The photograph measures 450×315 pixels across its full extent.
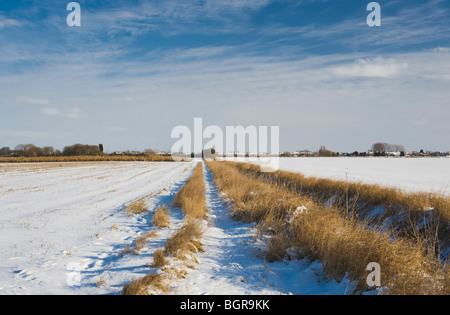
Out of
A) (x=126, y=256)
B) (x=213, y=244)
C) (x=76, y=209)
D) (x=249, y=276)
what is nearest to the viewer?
(x=249, y=276)

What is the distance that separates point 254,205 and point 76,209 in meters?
6.79

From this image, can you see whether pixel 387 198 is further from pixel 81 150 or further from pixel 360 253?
pixel 81 150

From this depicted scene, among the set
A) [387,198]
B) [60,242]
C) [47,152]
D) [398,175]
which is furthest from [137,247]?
[47,152]

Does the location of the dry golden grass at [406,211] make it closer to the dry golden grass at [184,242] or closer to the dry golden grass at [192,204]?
the dry golden grass at [184,242]

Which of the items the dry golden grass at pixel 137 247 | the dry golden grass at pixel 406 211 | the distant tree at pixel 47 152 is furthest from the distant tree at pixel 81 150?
the dry golden grass at pixel 137 247

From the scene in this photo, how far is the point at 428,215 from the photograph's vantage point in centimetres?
814

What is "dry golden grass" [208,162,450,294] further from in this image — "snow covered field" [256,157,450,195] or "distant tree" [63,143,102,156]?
"distant tree" [63,143,102,156]

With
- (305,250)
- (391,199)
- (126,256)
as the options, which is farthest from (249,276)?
(391,199)

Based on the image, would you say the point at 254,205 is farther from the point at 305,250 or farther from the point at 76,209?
the point at 76,209

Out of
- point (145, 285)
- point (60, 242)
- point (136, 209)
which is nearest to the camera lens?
point (145, 285)

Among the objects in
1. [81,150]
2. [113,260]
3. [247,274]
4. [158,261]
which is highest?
[81,150]

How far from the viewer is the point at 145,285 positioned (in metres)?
3.91

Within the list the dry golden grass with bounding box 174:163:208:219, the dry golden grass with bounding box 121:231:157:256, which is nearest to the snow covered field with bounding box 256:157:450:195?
the dry golden grass with bounding box 174:163:208:219

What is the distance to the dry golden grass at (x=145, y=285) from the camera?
3732mm
